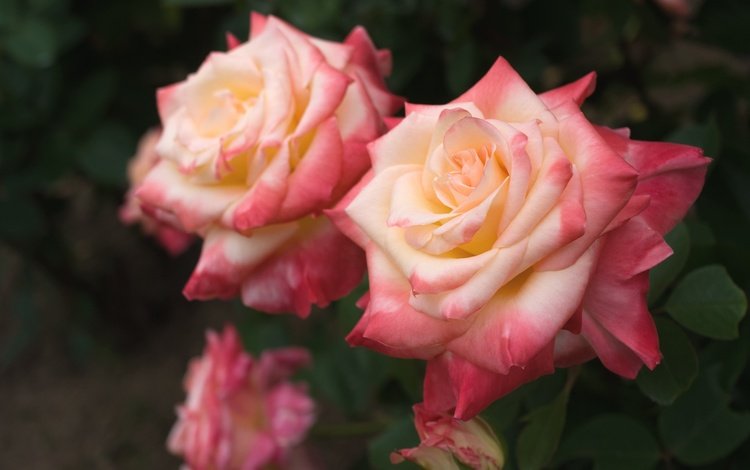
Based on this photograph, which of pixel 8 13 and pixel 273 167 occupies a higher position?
pixel 273 167

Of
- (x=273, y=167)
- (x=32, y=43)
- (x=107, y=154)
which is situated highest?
(x=273, y=167)

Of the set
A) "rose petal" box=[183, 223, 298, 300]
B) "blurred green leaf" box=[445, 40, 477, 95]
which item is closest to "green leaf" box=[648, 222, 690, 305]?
"rose petal" box=[183, 223, 298, 300]

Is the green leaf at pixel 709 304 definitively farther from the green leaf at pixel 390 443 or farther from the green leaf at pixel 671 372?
the green leaf at pixel 390 443

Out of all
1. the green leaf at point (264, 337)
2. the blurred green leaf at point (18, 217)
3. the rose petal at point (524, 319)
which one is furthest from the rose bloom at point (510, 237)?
the blurred green leaf at point (18, 217)

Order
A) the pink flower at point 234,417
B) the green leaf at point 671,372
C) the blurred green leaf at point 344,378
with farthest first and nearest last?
the blurred green leaf at point 344,378 → the pink flower at point 234,417 → the green leaf at point 671,372

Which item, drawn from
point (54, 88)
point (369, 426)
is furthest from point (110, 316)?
point (369, 426)

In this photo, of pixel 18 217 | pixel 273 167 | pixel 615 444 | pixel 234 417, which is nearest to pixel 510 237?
pixel 273 167

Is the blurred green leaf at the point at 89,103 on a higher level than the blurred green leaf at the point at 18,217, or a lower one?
higher

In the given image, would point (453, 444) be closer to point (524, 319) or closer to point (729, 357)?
point (524, 319)
